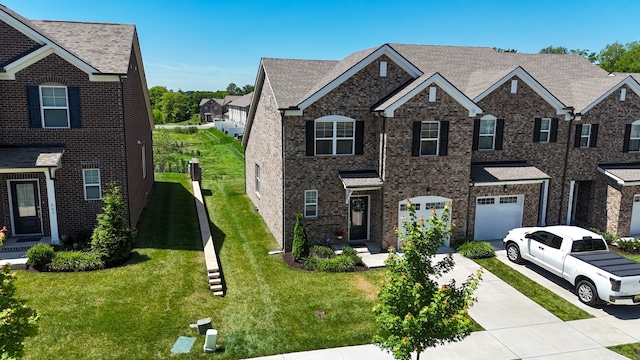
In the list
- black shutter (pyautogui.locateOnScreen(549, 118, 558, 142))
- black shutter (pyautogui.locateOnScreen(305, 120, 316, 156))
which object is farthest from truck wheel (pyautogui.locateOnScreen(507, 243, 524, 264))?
black shutter (pyautogui.locateOnScreen(305, 120, 316, 156))

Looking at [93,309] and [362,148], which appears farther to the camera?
[362,148]

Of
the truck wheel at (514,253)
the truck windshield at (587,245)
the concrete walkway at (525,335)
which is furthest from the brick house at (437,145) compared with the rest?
the concrete walkway at (525,335)

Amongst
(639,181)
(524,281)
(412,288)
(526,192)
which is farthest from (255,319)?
(639,181)

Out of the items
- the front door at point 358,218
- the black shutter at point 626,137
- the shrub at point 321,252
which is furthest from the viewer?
the black shutter at point 626,137

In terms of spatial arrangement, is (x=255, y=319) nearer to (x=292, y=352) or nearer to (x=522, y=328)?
(x=292, y=352)

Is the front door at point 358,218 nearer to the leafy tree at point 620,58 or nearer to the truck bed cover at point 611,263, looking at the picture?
the truck bed cover at point 611,263
